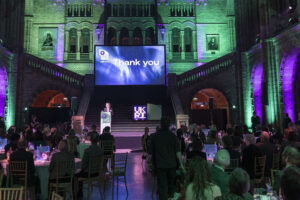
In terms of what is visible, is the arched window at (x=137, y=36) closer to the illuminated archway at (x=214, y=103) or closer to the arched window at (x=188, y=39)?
the arched window at (x=188, y=39)

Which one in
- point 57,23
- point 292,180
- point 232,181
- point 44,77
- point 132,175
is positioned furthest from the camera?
point 57,23

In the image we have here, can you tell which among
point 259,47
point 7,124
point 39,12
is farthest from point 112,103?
point 39,12

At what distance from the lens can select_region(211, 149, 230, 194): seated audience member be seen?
3.59 meters

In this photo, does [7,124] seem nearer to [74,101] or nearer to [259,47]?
[74,101]

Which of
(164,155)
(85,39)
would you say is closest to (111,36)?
(85,39)

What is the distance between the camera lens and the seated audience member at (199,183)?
2.70m

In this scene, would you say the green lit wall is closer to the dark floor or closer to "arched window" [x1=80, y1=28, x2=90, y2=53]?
"arched window" [x1=80, y1=28, x2=90, y2=53]

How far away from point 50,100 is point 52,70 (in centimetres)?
585

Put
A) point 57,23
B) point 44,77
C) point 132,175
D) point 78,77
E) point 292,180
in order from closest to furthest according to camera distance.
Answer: point 292,180 < point 132,175 < point 44,77 < point 78,77 < point 57,23

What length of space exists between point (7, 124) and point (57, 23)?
38.5 feet

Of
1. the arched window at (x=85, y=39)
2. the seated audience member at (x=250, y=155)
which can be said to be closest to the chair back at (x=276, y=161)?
the seated audience member at (x=250, y=155)

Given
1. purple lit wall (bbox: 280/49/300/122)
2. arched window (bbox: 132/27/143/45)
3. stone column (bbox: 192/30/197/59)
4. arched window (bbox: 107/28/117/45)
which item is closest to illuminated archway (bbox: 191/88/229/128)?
stone column (bbox: 192/30/197/59)

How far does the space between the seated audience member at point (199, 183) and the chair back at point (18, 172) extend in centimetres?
373

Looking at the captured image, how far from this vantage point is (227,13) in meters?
25.2
